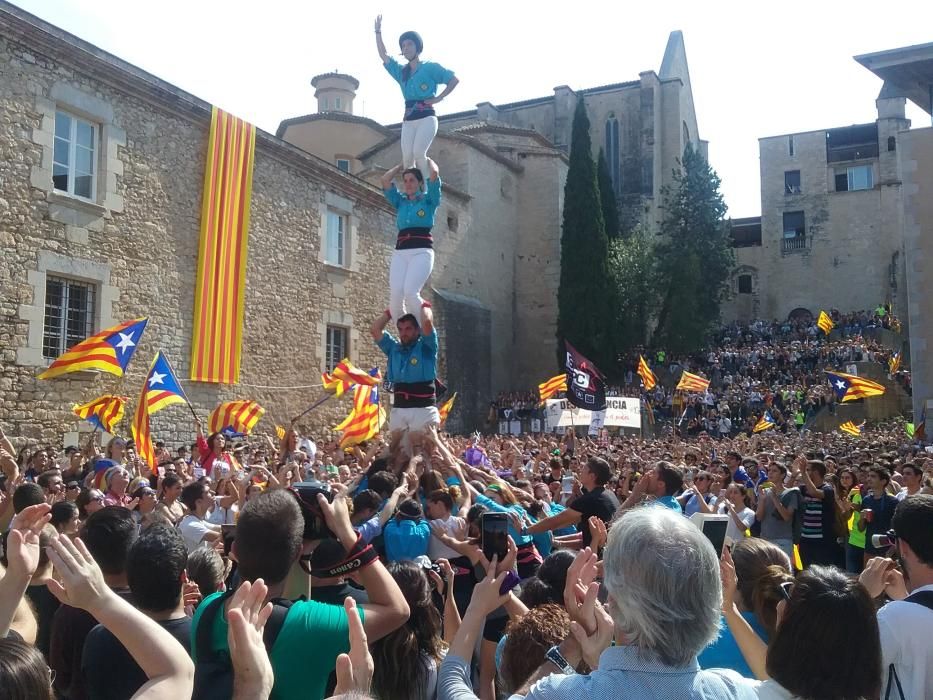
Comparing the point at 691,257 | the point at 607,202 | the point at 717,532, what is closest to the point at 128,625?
the point at 717,532

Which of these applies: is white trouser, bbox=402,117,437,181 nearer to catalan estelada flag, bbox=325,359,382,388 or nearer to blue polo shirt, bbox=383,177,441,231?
blue polo shirt, bbox=383,177,441,231

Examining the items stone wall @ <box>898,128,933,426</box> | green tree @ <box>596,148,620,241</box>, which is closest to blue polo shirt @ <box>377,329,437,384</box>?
stone wall @ <box>898,128,933,426</box>

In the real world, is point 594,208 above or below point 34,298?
above

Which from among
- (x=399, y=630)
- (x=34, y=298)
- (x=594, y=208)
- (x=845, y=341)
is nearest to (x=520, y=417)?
(x=594, y=208)

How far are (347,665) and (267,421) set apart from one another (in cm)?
1842

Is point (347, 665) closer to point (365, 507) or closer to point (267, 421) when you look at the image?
point (365, 507)

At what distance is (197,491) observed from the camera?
6.71 metres

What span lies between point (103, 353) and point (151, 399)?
3.95 ft

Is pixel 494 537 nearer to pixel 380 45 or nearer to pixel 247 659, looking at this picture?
pixel 247 659

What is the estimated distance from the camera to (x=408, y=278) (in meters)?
10.5

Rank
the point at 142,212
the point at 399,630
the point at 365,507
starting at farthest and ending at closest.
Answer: the point at 142,212, the point at 365,507, the point at 399,630

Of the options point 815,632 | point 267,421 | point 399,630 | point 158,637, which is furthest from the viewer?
point 267,421

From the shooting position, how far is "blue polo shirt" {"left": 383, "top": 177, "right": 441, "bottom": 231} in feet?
34.6

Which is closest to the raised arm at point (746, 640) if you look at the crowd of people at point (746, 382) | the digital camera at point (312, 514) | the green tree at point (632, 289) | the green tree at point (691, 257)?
the digital camera at point (312, 514)
